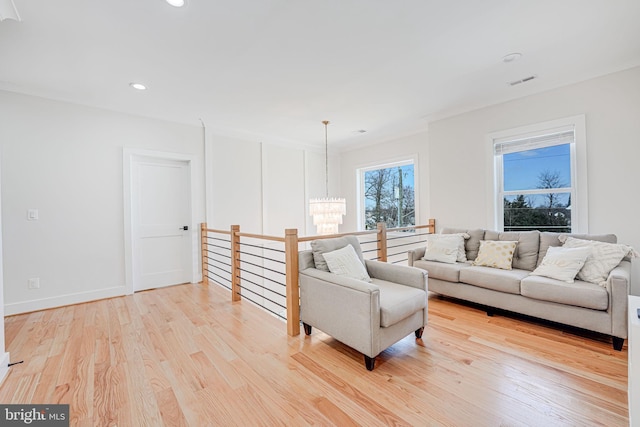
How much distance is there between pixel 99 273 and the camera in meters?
3.54

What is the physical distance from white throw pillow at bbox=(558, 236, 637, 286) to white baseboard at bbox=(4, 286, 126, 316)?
17.0 feet

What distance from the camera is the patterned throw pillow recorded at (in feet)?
9.90

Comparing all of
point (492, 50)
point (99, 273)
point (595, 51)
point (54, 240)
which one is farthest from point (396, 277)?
point (54, 240)

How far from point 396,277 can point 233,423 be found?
1629 mm

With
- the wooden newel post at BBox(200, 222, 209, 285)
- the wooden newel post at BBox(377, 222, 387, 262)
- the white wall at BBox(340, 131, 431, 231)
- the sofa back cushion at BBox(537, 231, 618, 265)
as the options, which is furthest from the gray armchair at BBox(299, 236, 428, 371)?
the white wall at BBox(340, 131, 431, 231)

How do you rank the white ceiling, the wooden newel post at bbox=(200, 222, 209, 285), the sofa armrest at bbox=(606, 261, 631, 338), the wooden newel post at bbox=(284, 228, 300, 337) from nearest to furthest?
1. the white ceiling
2. the sofa armrest at bbox=(606, 261, 631, 338)
3. the wooden newel post at bbox=(284, 228, 300, 337)
4. the wooden newel post at bbox=(200, 222, 209, 285)

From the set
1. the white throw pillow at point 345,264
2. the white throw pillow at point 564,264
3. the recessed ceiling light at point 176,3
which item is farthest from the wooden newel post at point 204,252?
the white throw pillow at point 564,264

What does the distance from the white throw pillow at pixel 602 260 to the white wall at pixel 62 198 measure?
518cm

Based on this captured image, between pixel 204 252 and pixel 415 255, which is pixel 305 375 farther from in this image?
pixel 204 252

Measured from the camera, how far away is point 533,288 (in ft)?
8.25

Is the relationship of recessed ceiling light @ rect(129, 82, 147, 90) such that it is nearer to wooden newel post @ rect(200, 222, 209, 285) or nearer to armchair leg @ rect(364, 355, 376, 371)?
wooden newel post @ rect(200, 222, 209, 285)

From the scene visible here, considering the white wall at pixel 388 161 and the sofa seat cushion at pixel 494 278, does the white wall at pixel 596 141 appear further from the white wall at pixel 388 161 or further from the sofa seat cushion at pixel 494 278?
the sofa seat cushion at pixel 494 278

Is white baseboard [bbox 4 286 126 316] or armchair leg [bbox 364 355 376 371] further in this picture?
white baseboard [bbox 4 286 126 316]

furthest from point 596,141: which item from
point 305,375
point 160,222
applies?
point 160,222
